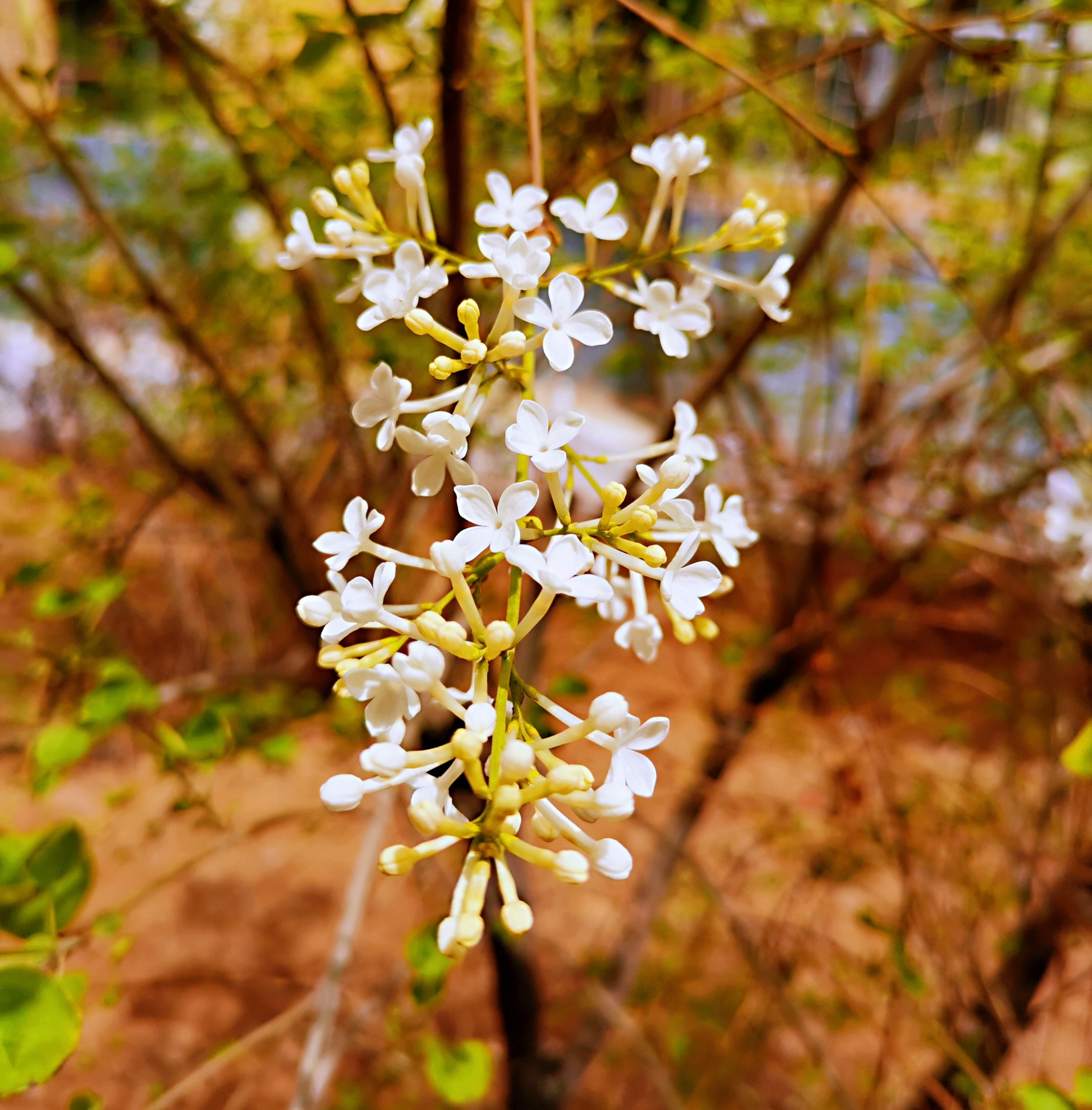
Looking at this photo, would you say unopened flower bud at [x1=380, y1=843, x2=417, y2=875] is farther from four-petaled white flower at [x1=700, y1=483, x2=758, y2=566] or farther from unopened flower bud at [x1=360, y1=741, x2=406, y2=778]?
four-petaled white flower at [x1=700, y1=483, x2=758, y2=566]

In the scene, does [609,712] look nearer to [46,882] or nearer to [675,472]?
[675,472]

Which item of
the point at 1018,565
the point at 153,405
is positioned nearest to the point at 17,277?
the point at 153,405

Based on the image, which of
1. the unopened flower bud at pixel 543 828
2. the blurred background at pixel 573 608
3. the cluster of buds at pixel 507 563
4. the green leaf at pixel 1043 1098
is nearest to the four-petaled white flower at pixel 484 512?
the cluster of buds at pixel 507 563

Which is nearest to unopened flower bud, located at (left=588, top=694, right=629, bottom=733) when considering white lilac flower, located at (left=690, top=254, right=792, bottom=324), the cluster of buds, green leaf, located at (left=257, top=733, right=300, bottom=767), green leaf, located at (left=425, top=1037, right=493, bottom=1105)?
the cluster of buds

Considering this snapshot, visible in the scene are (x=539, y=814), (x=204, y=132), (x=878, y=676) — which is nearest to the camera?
(x=539, y=814)

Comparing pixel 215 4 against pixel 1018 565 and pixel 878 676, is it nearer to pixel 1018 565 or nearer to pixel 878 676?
pixel 1018 565

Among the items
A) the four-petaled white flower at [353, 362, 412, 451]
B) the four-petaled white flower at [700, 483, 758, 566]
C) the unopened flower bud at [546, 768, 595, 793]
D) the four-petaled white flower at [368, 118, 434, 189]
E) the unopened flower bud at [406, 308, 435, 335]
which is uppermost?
the four-petaled white flower at [368, 118, 434, 189]

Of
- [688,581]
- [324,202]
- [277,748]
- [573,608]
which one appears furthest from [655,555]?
[573,608]
